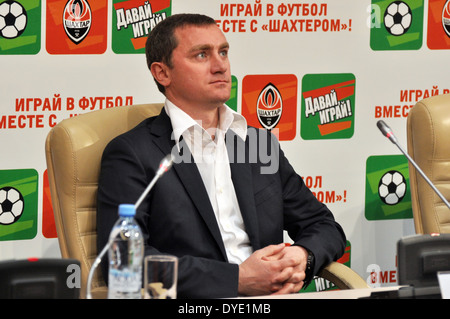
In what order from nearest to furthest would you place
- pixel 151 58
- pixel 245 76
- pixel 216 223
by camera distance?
1. pixel 216 223
2. pixel 151 58
3. pixel 245 76

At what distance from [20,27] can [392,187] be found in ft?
6.32

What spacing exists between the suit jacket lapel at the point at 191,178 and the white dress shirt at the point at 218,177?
40 mm

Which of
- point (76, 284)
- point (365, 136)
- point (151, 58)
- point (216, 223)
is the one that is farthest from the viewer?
point (365, 136)

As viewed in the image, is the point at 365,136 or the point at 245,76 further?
the point at 365,136

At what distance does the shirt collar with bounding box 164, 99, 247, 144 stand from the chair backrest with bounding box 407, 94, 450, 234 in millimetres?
698

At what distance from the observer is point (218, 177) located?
271 centimetres

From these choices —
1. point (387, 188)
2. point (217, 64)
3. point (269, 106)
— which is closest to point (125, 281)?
point (217, 64)

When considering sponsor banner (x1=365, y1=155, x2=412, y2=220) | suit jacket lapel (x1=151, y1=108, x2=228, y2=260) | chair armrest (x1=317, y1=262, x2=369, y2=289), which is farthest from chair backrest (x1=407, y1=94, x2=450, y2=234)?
suit jacket lapel (x1=151, y1=108, x2=228, y2=260)

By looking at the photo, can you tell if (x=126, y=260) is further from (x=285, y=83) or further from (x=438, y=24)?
(x=438, y=24)

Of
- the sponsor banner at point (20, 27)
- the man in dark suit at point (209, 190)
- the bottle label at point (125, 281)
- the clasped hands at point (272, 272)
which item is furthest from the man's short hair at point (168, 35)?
the bottle label at point (125, 281)

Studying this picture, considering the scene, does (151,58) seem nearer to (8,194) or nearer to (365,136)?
(8,194)

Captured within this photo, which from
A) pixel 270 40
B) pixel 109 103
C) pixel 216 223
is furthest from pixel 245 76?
pixel 216 223

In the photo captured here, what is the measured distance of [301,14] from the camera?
344 centimetres

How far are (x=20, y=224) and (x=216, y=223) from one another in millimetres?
976
